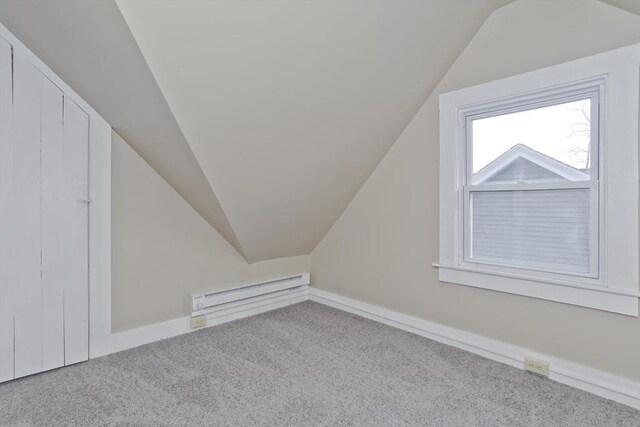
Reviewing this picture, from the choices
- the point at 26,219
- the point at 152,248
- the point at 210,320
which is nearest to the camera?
the point at 26,219

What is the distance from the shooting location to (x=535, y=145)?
2086 millimetres

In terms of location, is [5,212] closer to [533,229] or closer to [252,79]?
[252,79]

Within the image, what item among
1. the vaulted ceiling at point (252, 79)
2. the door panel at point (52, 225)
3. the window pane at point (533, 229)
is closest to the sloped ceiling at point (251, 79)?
the vaulted ceiling at point (252, 79)

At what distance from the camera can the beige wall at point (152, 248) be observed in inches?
91.8

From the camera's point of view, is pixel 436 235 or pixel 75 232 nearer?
pixel 75 232

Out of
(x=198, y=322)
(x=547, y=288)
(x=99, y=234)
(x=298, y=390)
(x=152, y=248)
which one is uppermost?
(x=99, y=234)

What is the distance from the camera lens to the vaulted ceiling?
1.49 metres

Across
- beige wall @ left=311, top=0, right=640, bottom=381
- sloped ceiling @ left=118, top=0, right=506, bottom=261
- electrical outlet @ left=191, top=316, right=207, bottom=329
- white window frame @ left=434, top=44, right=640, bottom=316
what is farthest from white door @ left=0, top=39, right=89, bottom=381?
white window frame @ left=434, top=44, right=640, bottom=316

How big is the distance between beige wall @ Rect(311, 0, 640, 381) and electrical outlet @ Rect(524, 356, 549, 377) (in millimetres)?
62

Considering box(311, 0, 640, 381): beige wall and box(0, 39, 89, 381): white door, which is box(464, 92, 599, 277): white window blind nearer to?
box(311, 0, 640, 381): beige wall

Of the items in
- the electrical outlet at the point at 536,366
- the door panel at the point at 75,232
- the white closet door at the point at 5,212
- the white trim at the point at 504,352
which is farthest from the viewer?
the door panel at the point at 75,232

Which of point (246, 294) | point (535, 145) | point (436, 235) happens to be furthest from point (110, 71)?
point (535, 145)

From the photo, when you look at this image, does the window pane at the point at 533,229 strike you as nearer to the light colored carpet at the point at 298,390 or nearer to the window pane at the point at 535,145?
the window pane at the point at 535,145

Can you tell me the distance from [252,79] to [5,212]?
1.54 m
